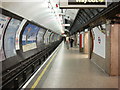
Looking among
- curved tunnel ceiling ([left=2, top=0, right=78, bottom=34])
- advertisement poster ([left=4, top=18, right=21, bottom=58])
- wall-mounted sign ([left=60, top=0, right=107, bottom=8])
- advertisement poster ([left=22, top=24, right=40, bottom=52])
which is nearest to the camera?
wall-mounted sign ([left=60, top=0, right=107, bottom=8])

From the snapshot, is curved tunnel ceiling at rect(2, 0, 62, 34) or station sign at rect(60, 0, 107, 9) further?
curved tunnel ceiling at rect(2, 0, 62, 34)

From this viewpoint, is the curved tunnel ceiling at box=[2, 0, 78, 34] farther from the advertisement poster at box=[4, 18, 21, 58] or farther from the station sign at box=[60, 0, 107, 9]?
the station sign at box=[60, 0, 107, 9]

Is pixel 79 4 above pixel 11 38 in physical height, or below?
above

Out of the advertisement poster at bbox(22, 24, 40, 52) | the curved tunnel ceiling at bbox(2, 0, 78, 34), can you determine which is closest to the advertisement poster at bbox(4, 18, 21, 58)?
the curved tunnel ceiling at bbox(2, 0, 78, 34)

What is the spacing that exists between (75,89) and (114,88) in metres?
1.32

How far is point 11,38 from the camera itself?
712cm

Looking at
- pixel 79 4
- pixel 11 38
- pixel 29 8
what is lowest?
pixel 11 38

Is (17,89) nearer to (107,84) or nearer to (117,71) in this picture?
(107,84)

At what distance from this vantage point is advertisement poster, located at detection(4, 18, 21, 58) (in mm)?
6388

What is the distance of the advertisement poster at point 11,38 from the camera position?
6.39m

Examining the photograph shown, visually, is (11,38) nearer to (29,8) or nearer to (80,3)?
(29,8)

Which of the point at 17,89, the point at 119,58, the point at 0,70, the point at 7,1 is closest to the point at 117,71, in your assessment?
the point at 119,58

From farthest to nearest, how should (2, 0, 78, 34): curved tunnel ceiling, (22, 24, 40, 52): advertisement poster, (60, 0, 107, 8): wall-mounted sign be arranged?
(22, 24, 40, 52): advertisement poster
(2, 0, 78, 34): curved tunnel ceiling
(60, 0, 107, 8): wall-mounted sign

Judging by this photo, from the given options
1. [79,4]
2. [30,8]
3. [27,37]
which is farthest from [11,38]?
[79,4]
